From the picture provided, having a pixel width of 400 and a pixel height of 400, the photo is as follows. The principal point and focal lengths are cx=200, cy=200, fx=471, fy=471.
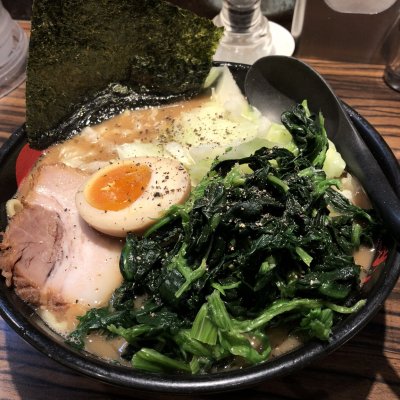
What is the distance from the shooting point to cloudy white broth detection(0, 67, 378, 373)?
4.07 ft

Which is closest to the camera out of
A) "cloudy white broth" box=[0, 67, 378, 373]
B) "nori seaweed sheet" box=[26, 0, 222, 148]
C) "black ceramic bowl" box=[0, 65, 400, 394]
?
"black ceramic bowl" box=[0, 65, 400, 394]

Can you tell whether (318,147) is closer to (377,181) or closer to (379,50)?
(377,181)

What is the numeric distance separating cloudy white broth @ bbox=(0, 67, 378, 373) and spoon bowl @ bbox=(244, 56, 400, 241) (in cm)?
7

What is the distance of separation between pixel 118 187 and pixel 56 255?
299 mm

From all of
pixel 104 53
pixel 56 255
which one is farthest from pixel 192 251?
pixel 104 53

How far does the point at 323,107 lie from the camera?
1766mm

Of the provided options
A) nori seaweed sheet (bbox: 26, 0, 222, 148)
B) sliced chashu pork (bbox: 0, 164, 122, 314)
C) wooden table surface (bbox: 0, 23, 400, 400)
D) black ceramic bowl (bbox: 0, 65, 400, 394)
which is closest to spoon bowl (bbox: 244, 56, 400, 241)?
black ceramic bowl (bbox: 0, 65, 400, 394)

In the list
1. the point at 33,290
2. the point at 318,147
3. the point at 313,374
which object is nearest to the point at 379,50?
the point at 318,147

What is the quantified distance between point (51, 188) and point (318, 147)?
3.08ft

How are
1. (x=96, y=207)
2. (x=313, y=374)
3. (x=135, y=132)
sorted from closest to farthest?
(x=313, y=374) < (x=96, y=207) < (x=135, y=132)

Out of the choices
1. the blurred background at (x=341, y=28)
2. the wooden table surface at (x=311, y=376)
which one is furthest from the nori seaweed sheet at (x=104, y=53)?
the wooden table surface at (x=311, y=376)

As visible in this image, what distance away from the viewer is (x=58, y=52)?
1.83 m

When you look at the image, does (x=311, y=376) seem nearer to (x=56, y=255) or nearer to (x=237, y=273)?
(x=237, y=273)

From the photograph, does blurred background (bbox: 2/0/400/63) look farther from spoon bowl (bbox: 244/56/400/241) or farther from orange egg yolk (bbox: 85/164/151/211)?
orange egg yolk (bbox: 85/164/151/211)
